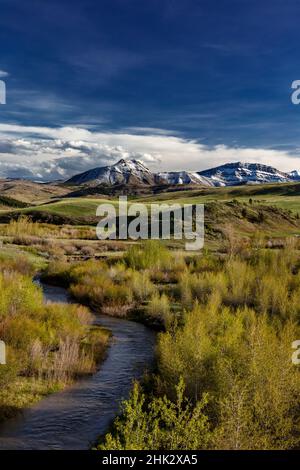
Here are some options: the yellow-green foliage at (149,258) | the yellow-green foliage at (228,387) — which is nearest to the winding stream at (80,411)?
the yellow-green foliage at (228,387)

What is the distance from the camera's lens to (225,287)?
24.9 m

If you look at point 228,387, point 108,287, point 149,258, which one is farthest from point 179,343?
point 149,258

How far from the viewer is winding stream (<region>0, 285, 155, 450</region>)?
35.6 ft

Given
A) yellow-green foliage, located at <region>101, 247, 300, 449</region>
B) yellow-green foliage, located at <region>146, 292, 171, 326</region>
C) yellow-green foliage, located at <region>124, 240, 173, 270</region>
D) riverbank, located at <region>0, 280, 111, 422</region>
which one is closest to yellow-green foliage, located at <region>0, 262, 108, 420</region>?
riverbank, located at <region>0, 280, 111, 422</region>

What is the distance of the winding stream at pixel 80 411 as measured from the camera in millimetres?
10852

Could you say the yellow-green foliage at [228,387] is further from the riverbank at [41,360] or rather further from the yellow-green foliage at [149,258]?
the yellow-green foliage at [149,258]

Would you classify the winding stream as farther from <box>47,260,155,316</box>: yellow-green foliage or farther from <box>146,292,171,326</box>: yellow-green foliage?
<box>47,260,155,316</box>: yellow-green foliage

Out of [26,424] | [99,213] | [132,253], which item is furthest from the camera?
[99,213]

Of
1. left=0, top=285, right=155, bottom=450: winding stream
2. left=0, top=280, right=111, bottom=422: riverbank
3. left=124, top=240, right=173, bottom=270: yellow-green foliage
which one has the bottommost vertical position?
left=0, top=285, right=155, bottom=450: winding stream

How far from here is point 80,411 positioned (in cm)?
1246

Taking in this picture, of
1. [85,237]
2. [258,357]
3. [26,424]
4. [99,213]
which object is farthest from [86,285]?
[99,213]

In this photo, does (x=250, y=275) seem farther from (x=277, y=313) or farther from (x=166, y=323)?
(x=166, y=323)

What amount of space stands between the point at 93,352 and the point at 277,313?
8.92 metres

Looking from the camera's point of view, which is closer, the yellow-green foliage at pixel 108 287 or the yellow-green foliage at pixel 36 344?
the yellow-green foliage at pixel 36 344
